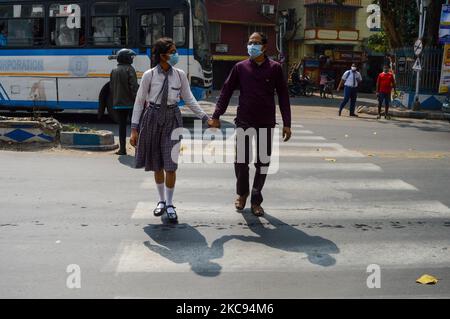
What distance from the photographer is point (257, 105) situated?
21.3ft

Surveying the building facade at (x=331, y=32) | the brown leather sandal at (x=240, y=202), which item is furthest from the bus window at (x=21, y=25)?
the building facade at (x=331, y=32)

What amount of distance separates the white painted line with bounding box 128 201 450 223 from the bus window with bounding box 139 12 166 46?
8.85 metres

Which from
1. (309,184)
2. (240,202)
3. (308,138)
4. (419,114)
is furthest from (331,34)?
(240,202)

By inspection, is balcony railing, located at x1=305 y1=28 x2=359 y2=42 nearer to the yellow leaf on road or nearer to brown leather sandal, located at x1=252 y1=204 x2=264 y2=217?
brown leather sandal, located at x1=252 y1=204 x2=264 y2=217

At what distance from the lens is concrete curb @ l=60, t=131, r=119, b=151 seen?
11030 millimetres

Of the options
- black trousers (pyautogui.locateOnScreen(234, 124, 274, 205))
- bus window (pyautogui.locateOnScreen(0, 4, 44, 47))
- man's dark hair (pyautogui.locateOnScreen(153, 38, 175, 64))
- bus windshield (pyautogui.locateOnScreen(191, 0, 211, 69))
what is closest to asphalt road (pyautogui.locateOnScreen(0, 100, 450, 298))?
black trousers (pyautogui.locateOnScreen(234, 124, 274, 205))

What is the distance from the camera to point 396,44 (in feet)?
86.3

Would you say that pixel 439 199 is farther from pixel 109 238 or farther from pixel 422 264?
pixel 109 238

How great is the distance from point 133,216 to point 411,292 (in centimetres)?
322

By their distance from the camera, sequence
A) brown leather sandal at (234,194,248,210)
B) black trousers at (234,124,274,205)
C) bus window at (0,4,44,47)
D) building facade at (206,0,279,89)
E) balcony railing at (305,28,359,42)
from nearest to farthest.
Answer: black trousers at (234,124,274,205), brown leather sandal at (234,194,248,210), bus window at (0,4,44,47), building facade at (206,0,279,89), balcony railing at (305,28,359,42)

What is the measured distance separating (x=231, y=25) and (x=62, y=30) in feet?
91.7

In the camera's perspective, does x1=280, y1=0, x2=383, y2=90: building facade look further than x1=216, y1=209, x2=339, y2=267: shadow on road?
Yes

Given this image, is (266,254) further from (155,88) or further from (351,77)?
(351,77)

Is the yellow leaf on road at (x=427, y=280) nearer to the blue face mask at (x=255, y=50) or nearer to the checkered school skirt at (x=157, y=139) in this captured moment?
the checkered school skirt at (x=157, y=139)
